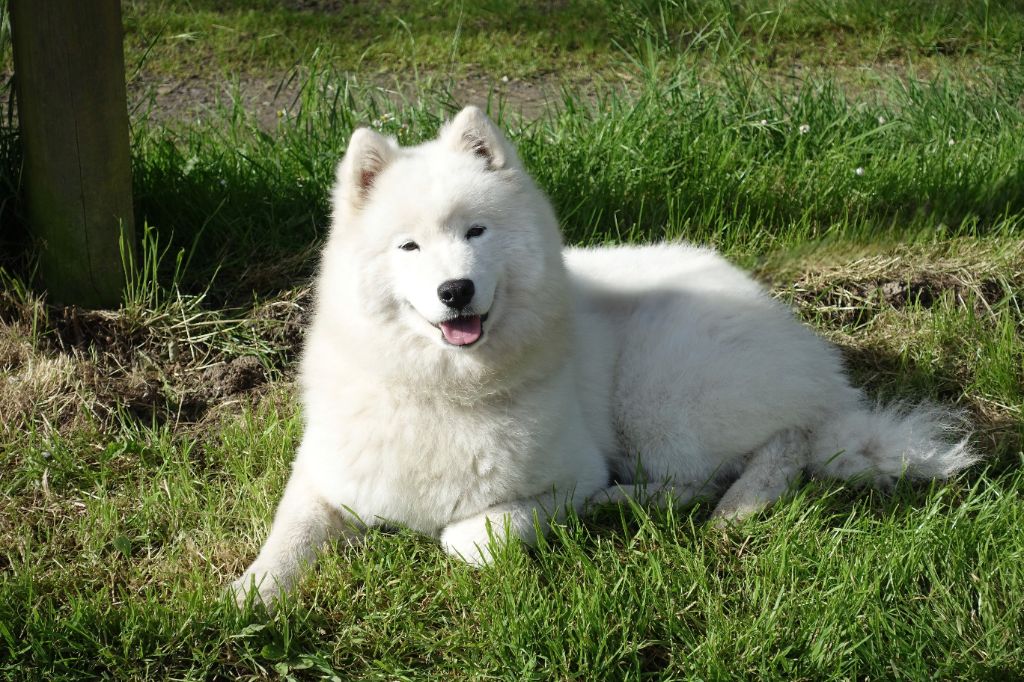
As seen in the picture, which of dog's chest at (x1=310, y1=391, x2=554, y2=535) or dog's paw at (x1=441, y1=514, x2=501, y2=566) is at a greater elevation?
dog's chest at (x1=310, y1=391, x2=554, y2=535)

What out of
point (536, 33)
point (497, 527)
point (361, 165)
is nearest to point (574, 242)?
point (361, 165)

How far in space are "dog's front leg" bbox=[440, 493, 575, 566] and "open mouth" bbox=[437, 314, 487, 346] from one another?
0.50m

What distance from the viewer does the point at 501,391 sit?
284cm

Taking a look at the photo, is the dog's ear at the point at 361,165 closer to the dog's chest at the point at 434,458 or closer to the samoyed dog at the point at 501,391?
the samoyed dog at the point at 501,391

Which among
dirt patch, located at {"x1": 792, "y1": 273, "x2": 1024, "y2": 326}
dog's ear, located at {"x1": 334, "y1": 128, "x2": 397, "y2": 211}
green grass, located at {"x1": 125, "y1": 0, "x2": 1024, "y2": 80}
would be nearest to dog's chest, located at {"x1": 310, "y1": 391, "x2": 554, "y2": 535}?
dog's ear, located at {"x1": 334, "y1": 128, "x2": 397, "y2": 211}

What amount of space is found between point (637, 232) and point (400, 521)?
6.81 ft

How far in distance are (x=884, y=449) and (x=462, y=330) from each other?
4.69 feet

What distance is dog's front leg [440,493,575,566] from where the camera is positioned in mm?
2748

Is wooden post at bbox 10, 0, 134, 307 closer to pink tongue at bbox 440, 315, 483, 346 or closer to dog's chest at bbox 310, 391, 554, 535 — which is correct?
dog's chest at bbox 310, 391, 554, 535

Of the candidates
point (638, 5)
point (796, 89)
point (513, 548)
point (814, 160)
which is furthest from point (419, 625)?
→ point (638, 5)

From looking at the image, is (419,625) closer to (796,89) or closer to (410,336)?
(410,336)

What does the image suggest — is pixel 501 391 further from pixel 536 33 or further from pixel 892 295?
pixel 536 33

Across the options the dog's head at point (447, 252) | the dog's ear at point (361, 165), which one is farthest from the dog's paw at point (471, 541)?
the dog's ear at point (361, 165)

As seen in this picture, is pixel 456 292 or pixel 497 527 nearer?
pixel 456 292
